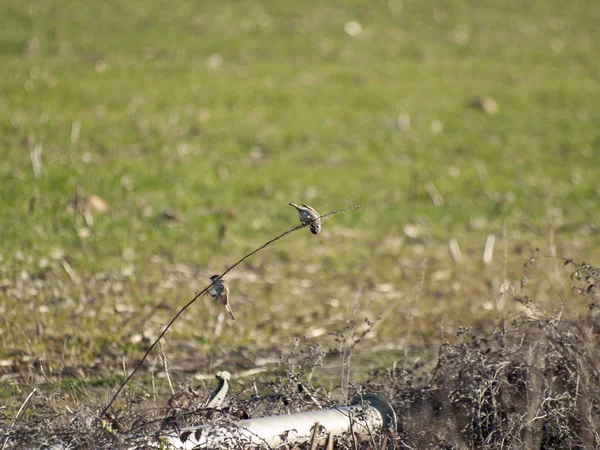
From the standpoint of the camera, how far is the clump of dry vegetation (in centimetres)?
337

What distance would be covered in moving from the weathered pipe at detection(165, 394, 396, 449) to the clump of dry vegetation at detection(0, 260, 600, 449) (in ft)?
0.20

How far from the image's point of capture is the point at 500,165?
10.3 metres

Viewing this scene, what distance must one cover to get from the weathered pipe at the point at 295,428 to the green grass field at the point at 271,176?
0.40 meters

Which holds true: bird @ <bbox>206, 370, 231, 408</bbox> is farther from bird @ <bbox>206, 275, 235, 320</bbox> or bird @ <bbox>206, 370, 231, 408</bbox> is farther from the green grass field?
the green grass field

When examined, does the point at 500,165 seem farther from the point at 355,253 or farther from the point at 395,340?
the point at 395,340

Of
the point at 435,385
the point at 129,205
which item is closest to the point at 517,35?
the point at 129,205

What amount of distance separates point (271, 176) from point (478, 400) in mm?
5909

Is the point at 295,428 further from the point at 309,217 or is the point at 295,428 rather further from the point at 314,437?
the point at 309,217

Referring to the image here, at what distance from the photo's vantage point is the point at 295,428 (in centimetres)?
331

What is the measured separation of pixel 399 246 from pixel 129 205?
2.65 meters

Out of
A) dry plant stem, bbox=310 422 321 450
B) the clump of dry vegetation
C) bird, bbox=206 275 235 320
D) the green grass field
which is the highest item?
bird, bbox=206 275 235 320

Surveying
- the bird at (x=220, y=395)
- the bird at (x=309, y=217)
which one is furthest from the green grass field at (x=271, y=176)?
the bird at (x=220, y=395)

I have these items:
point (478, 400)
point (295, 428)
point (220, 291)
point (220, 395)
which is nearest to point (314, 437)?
point (295, 428)

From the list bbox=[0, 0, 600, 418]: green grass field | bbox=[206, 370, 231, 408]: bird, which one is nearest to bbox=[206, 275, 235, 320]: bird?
bbox=[206, 370, 231, 408]: bird
